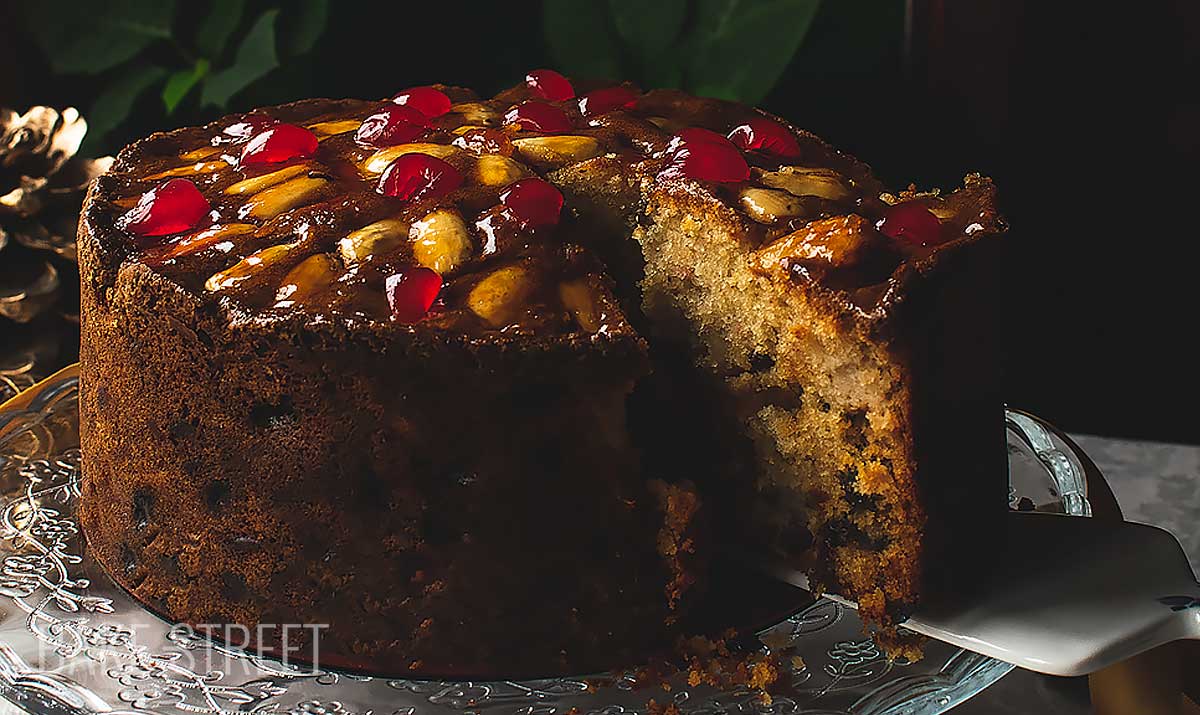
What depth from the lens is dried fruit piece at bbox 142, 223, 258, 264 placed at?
5.02ft

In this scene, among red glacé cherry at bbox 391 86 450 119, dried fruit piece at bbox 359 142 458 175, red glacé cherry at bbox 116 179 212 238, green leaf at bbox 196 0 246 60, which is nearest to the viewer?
red glacé cherry at bbox 116 179 212 238

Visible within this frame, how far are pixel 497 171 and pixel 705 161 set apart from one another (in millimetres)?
257

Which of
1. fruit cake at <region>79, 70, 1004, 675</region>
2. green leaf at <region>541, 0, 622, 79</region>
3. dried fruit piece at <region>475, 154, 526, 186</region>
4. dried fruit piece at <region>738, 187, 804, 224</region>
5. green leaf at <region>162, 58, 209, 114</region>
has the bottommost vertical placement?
fruit cake at <region>79, 70, 1004, 675</region>

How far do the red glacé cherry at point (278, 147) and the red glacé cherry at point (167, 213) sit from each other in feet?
0.46

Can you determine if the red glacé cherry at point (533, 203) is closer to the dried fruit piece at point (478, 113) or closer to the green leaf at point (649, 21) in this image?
the dried fruit piece at point (478, 113)

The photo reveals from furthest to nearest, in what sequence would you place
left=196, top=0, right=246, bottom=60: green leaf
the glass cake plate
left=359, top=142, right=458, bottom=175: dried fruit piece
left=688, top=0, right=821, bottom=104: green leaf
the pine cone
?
left=196, top=0, right=246, bottom=60: green leaf
left=688, top=0, right=821, bottom=104: green leaf
the pine cone
left=359, top=142, right=458, bottom=175: dried fruit piece
the glass cake plate

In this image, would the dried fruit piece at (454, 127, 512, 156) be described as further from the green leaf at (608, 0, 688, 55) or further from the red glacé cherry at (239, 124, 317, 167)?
the green leaf at (608, 0, 688, 55)

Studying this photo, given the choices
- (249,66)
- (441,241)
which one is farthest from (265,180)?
(249,66)

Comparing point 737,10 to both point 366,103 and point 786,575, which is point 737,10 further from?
point 786,575

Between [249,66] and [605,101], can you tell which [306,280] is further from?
[249,66]

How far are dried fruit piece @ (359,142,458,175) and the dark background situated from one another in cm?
131

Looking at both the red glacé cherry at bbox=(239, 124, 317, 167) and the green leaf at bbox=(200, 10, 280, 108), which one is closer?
the red glacé cherry at bbox=(239, 124, 317, 167)

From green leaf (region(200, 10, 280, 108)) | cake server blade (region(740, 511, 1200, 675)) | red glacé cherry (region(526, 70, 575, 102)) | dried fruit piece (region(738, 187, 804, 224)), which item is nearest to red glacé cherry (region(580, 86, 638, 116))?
red glacé cherry (region(526, 70, 575, 102))

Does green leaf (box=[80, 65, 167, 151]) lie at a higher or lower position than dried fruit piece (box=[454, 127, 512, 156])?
higher
